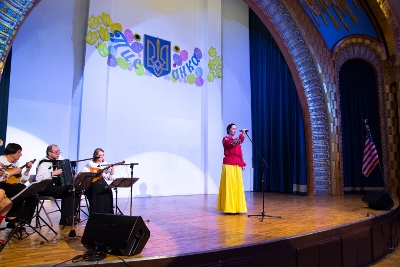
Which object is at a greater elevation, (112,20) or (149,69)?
(112,20)

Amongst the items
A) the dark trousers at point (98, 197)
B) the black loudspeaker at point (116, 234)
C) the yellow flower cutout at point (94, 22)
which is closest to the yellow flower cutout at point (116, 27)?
the yellow flower cutout at point (94, 22)

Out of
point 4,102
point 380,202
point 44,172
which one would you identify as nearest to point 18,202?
point 44,172

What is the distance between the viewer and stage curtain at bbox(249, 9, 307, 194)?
8.97 meters

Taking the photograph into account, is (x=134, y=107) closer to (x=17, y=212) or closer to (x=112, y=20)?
(x=112, y=20)

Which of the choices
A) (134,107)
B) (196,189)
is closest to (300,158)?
(196,189)

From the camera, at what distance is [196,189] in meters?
9.02

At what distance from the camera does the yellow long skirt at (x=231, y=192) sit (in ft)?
16.1

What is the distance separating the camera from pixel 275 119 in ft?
32.0

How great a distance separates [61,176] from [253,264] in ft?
7.38

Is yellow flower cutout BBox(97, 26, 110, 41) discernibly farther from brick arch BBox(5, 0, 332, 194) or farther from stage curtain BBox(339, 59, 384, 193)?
stage curtain BBox(339, 59, 384, 193)

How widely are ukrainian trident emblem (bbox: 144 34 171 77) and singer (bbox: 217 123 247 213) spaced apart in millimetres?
4125

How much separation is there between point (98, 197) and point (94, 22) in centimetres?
475

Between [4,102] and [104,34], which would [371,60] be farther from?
[4,102]

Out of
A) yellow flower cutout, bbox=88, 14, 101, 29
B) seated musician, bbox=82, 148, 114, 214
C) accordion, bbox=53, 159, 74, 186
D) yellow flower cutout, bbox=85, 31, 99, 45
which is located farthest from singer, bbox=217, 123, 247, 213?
yellow flower cutout, bbox=88, 14, 101, 29
